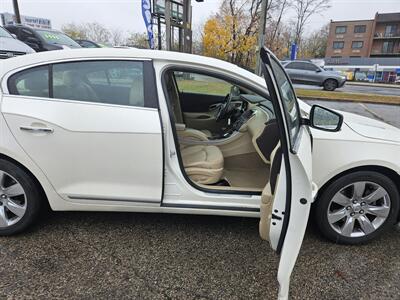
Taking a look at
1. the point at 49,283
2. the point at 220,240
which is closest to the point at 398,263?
the point at 220,240

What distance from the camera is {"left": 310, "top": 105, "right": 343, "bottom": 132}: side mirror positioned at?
2.16 meters

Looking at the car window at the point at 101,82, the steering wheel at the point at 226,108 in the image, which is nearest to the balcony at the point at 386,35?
the steering wheel at the point at 226,108

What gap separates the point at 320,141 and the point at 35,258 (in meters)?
2.27

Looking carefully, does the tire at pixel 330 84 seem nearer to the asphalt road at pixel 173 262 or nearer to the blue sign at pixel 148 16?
the blue sign at pixel 148 16

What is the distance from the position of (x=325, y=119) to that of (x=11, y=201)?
2535 mm

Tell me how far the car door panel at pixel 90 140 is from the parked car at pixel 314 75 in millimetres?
15880

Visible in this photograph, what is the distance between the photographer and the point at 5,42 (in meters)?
7.23

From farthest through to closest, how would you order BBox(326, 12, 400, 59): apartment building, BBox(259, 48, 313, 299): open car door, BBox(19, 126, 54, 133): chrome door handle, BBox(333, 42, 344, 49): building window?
BBox(333, 42, 344, 49): building window < BBox(326, 12, 400, 59): apartment building < BBox(19, 126, 54, 133): chrome door handle < BBox(259, 48, 313, 299): open car door

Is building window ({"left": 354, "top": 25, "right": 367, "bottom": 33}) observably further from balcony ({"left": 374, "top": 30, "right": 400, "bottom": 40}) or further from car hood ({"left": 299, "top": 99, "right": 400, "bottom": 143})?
car hood ({"left": 299, "top": 99, "right": 400, "bottom": 143})

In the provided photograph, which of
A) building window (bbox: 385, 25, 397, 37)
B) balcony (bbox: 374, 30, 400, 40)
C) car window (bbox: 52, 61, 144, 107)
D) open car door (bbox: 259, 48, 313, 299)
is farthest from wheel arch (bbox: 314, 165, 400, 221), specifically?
building window (bbox: 385, 25, 397, 37)

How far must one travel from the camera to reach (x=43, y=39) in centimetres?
975

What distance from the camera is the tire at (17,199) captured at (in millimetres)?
2189

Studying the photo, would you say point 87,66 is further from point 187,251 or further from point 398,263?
point 398,263

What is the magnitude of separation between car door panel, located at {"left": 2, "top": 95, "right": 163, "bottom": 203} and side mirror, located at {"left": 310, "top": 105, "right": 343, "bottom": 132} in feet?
3.80
